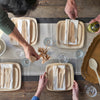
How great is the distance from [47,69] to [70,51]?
23 cm

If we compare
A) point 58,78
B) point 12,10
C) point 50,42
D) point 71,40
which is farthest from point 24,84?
point 12,10

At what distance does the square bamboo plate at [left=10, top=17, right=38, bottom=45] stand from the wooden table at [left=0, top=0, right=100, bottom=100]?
61 millimetres

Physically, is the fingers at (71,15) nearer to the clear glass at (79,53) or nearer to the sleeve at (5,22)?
the clear glass at (79,53)

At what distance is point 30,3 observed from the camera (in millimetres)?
561

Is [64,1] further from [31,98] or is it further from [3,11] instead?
[31,98]

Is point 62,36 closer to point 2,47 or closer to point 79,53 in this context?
point 79,53

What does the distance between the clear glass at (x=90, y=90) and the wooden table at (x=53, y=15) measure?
25 millimetres

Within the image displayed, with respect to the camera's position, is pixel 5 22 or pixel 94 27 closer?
pixel 5 22

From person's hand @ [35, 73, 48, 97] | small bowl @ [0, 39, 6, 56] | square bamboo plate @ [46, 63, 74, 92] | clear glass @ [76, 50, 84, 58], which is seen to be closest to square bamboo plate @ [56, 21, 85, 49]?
clear glass @ [76, 50, 84, 58]

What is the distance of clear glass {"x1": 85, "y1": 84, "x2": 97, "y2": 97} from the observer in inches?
38.6

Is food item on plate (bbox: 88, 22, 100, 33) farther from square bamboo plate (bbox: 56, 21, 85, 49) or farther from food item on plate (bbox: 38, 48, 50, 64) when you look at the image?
food item on plate (bbox: 38, 48, 50, 64)

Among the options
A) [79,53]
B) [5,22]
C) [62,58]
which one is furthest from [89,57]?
[5,22]

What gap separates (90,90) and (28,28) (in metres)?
0.69

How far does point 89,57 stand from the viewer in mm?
960
